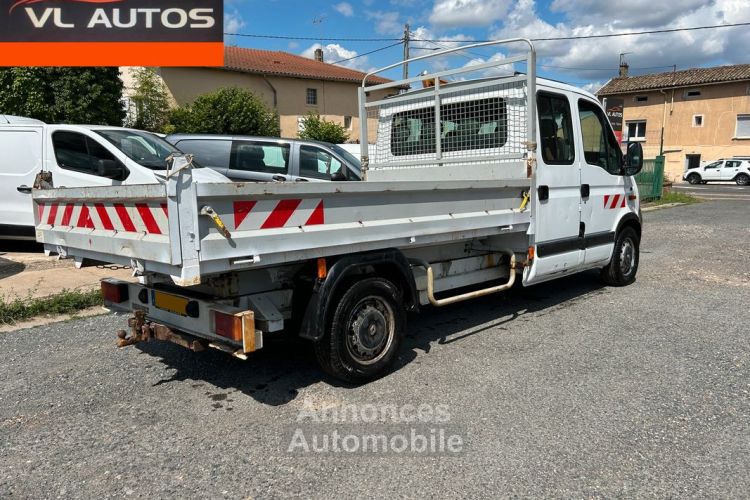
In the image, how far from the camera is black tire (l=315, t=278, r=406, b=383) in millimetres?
3766

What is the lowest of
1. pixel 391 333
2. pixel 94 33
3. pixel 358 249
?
pixel 391 333

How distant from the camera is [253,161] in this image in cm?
984

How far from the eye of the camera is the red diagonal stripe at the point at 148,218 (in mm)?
3067

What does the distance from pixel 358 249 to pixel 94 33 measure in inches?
611

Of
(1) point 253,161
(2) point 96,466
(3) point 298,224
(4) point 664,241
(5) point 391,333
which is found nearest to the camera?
(2) point 96,466

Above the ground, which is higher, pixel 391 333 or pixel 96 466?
pixel 391 333

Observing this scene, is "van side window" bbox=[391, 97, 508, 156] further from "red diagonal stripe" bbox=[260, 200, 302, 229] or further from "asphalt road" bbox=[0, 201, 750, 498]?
"red diagonal stripe" bbox=[260, 200, 302, 229]

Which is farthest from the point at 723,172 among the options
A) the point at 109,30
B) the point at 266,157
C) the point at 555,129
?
the point at 555,129

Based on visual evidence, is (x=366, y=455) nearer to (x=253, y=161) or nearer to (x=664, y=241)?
(x=253, y=161)

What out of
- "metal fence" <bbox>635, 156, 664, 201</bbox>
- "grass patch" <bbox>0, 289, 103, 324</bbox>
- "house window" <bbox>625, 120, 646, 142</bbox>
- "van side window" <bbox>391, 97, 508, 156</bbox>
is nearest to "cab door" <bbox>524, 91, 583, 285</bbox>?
"van side window" <bbox>391, 97, 508, 156</bbox>

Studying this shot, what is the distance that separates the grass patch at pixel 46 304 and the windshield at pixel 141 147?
Result: 223 cm

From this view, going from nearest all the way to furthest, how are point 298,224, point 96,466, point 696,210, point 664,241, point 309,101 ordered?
point 96,466, point 298,224, point 664,241, point 696,210, point 309,101

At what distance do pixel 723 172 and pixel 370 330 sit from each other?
39202 mm

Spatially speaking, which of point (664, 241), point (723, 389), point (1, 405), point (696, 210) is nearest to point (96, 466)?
point (1, 405)
